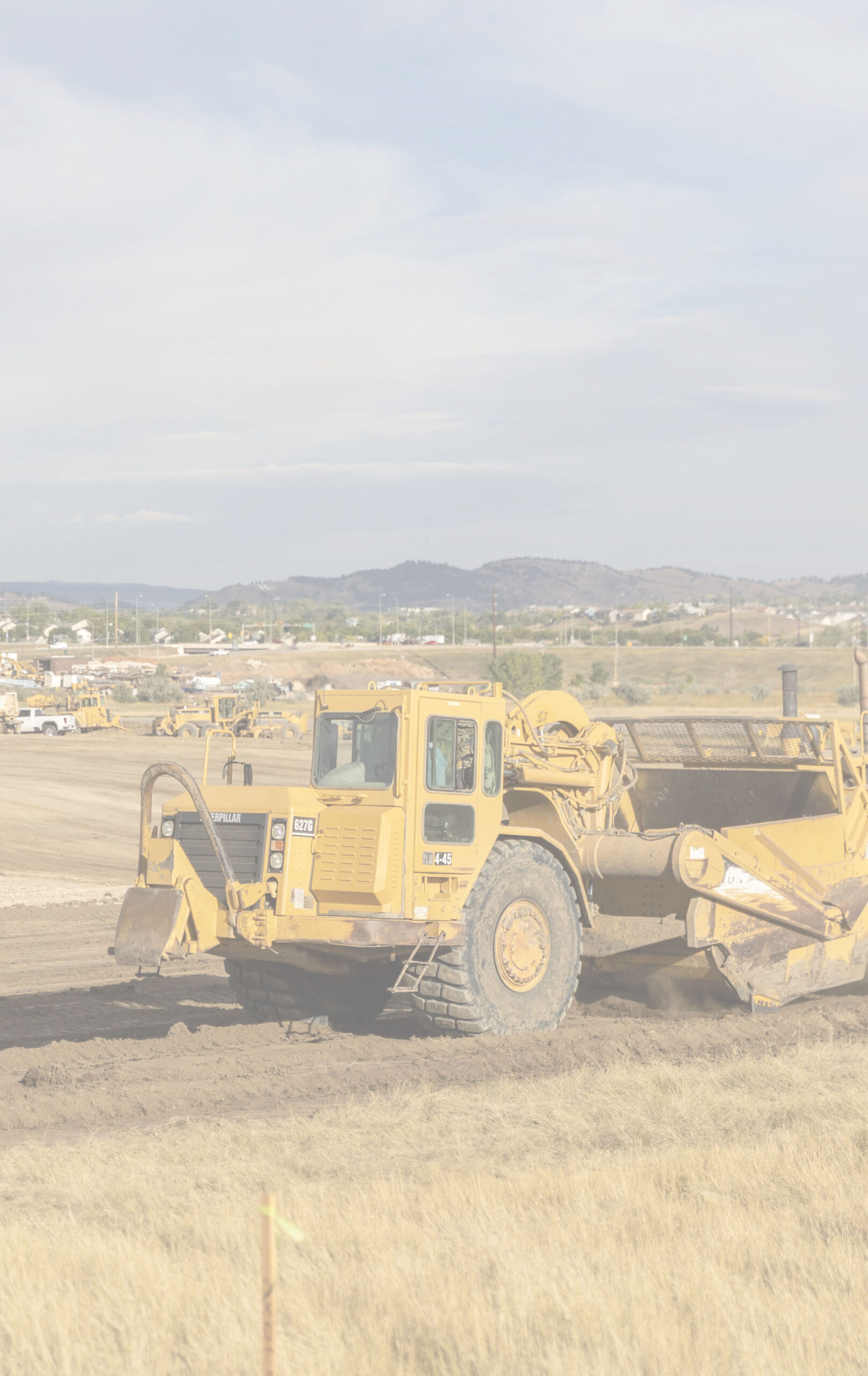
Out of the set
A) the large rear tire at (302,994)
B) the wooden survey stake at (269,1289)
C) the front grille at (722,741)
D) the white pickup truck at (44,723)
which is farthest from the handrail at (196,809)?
the white pickup truck at (44,723)

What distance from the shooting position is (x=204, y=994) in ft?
47.1

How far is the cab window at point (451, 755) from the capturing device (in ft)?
34.9

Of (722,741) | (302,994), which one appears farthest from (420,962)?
(722,741)

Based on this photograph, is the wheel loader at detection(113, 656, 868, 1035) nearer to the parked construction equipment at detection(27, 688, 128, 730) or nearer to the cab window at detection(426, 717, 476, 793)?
the cab window at detection(426, 717, 476, 793)

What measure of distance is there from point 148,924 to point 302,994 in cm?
238

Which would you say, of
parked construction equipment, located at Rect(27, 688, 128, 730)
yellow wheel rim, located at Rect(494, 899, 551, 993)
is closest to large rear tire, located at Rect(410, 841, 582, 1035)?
yellow wheel rim, located at Rect(494, 899, 551, 993)

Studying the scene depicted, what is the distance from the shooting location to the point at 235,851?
1050 centimetres

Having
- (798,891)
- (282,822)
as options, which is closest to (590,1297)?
(282,822)

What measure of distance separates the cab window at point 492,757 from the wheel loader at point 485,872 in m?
0.02

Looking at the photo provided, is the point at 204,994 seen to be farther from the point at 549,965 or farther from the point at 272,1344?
the point at 272,1344

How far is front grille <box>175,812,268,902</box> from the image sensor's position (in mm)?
10422

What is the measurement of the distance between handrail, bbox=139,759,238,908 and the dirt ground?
54.5 inches

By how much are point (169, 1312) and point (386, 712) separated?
5.62 m

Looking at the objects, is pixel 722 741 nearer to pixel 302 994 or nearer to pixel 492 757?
pixel 492 757
